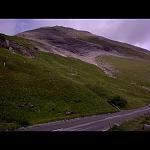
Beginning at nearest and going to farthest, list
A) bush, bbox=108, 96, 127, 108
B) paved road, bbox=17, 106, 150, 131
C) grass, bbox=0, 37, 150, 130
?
paved road, bbox=17, 106, 150, 131
grass, bbox=0, 37, 150, 130
bush, bbox=108, 96, 127, 108

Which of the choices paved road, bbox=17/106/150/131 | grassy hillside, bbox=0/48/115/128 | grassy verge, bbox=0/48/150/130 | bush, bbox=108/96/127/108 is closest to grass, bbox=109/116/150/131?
paved road, bbox=17/106/150/131

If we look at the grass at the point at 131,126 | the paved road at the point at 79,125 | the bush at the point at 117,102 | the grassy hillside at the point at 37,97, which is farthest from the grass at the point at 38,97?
the grass at the point at 131,126

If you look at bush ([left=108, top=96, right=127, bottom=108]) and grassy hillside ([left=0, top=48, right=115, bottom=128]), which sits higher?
grassy hillside ([left=0, top=48, right=115, bottom=128])

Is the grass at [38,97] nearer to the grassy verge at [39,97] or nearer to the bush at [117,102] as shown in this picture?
the grassy verge at [39,97]

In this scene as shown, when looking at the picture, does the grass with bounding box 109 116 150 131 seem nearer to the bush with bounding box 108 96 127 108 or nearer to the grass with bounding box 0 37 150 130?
the grass with bounding box 0 37 150 130

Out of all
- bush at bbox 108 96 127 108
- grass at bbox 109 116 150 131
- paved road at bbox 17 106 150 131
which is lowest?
bush at bbox 108 96 127 108

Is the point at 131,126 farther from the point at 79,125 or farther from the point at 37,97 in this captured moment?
the point at 37,97

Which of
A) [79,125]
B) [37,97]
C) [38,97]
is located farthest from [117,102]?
[79,125]
